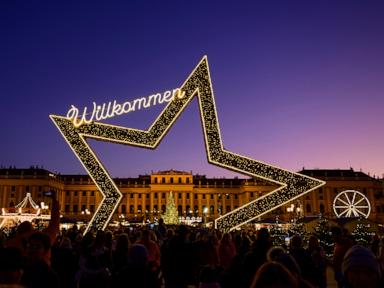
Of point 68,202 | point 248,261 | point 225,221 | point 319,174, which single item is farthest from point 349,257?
point 68,202

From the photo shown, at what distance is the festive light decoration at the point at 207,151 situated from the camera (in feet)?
41.2

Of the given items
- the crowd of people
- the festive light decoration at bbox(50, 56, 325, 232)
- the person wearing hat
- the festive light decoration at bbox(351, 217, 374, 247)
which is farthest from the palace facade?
the person wearing hat

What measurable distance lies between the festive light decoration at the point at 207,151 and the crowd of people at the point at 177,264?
3.38 meters

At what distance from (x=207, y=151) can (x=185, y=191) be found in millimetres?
97208

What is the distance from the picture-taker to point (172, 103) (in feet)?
43.6

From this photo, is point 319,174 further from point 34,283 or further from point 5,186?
point 34,283

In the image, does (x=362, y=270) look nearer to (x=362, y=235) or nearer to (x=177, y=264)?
(x=177, y=264)

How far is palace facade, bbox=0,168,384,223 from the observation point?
10112 centimetres

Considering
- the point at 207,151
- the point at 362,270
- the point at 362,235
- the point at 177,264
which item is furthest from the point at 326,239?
the point at 362,270

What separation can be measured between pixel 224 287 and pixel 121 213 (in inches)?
4152

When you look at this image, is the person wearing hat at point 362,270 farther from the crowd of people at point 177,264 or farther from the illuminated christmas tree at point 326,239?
the illuminated christmas tree at point 326,239

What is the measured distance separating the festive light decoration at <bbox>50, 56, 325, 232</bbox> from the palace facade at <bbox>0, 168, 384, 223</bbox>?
8955 centimetres

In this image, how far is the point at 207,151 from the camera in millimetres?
12672

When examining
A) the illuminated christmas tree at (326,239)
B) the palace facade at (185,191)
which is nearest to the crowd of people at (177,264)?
the illuminated christmas tree at (326,239)
